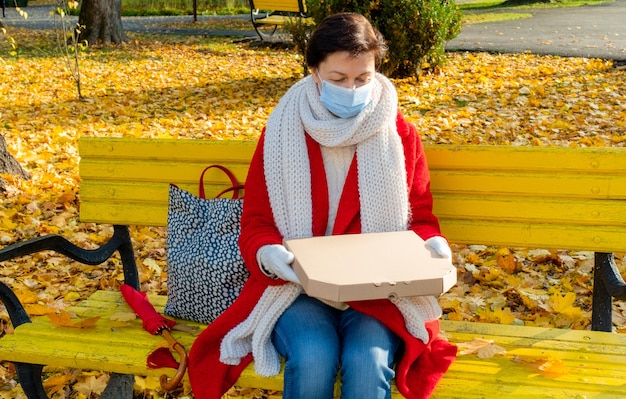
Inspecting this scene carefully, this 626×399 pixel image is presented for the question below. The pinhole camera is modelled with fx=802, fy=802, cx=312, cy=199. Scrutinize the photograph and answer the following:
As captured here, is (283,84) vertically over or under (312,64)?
under

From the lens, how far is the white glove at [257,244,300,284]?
7.83ft

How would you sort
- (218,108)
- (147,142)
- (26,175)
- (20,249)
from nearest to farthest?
(20,249) < (147,142) < (26,175) < (218,108)

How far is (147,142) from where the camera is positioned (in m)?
3.18

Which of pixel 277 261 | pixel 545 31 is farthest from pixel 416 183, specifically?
pixel 545 31

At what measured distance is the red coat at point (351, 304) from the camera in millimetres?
2391

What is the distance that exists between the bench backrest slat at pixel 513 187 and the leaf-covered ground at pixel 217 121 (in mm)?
707

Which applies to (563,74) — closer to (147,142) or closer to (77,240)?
(77,240)

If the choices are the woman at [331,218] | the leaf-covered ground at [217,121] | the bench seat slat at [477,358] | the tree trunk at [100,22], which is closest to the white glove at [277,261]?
the woman at [331,218]

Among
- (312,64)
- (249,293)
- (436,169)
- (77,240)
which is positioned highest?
(312,64)

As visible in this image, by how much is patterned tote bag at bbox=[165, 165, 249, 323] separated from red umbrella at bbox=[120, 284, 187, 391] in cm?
8

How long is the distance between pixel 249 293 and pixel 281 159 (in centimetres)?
44

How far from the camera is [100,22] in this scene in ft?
44.7

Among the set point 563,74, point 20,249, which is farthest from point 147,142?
point 563,74

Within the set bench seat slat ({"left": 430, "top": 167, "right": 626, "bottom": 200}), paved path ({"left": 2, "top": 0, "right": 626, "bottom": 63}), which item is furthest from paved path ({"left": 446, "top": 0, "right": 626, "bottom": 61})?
bench seat slat ({"left": 430, "top": 167, "right": 626, "bottom": 200})
